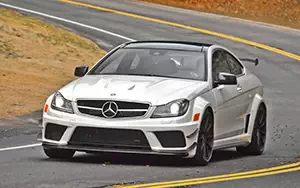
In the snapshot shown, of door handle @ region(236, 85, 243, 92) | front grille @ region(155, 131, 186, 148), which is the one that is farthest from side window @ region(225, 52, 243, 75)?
front grille @ region(155, 131, 186, 148)

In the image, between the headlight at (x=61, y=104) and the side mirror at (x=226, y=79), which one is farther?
the side mirror at (x=226, y=79)

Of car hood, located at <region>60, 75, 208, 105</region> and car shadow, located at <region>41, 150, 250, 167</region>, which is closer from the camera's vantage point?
car hood, located at <region>60, 75, 208, 105</region>

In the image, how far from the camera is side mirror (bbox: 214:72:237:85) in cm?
1361

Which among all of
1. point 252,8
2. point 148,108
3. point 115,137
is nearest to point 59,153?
point 115,137

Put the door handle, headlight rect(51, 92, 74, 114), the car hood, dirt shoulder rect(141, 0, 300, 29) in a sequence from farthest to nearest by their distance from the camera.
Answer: dirt shoulder rect(141, 0, 300, 29) → the door handle → headlight rect(51, 92, 74, 114) → the car hood

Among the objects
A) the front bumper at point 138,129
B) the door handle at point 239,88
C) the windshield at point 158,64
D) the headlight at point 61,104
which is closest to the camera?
the front bumper at point 138,129

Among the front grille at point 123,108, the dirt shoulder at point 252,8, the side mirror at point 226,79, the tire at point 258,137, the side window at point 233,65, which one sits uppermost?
the side mirror at point 226,79

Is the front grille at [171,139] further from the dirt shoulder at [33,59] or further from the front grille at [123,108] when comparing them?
the dirt shoulder at [33,59]

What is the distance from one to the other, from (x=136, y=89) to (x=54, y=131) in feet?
3.58

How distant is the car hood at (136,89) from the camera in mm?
12406

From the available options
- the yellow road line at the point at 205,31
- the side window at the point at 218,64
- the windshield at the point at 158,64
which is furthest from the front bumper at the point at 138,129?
the yellow road line at the point at 205,31

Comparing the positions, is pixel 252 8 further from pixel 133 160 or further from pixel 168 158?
pixel 133 160

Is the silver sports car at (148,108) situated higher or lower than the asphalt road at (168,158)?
higher

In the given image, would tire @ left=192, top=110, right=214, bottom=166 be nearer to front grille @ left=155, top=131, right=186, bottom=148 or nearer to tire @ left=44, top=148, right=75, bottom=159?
front grille @ left=155, top=131, right=186, bottom=148
